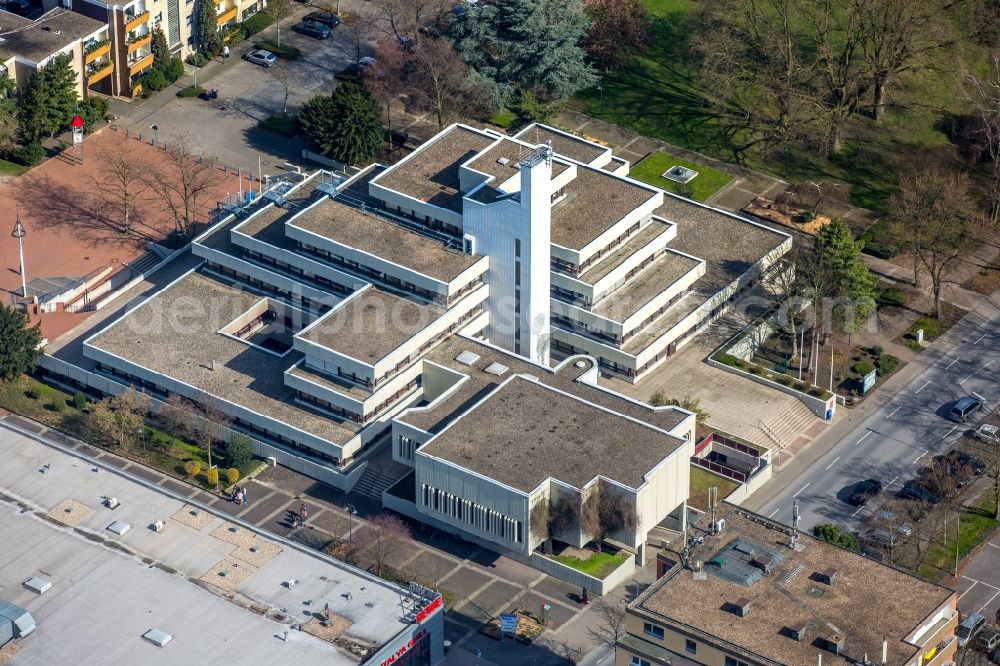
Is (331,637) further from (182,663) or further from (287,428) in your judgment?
(287,428)

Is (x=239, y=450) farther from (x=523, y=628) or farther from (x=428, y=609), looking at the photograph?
(x=523, y=628)

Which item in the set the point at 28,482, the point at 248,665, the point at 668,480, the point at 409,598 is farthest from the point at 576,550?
the point at 28,482

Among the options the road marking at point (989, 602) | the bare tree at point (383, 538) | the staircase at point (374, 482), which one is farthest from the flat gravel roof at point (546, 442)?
the road marking at point (989, 602)

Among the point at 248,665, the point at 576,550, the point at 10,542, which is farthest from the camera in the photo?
the point at 576,550

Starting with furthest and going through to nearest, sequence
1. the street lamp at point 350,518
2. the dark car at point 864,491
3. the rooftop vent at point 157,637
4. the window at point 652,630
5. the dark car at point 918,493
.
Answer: the dark car at point 864,491 → the dark car at point 918,493 → the street lamp at point 350,518 → the rooftop vent at point 157,637 → the window at point 652,630

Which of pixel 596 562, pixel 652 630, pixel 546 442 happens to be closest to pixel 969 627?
pixel 596 562

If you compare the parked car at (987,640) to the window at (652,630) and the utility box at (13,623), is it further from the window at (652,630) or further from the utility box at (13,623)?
the utility box at (13,623)
